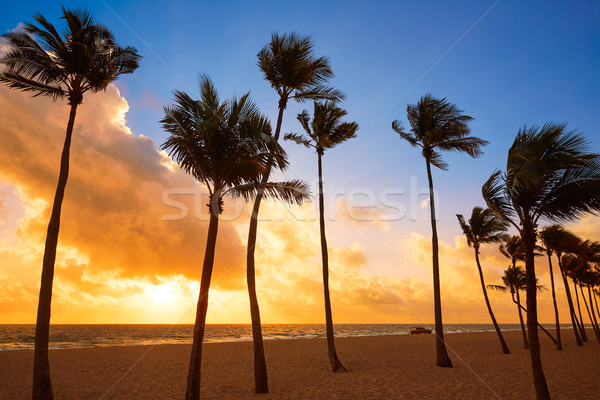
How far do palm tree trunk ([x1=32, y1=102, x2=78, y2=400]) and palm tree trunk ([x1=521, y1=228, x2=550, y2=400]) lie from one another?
1159 centimetres

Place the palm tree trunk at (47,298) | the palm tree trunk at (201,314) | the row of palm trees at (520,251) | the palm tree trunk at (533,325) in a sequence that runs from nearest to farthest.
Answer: the palm tree trunk at (533,325) < the palm tree trunk at (47,298) < the palm tree trunk at (201,314) < the row of palm trees at (520,251)

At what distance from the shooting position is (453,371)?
1633 centimetres

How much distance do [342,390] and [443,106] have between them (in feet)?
47.5

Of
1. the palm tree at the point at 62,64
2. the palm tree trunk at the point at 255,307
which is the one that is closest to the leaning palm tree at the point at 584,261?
the palm tree trunk at the point at 255,307

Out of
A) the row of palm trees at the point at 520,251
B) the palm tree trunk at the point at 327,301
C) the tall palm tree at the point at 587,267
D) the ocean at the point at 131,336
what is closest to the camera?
the palm tree trunk at the point at 327,301

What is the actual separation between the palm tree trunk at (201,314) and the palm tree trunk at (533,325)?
322 inches

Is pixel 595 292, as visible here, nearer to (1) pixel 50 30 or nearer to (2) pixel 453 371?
(2) pixel 453 371

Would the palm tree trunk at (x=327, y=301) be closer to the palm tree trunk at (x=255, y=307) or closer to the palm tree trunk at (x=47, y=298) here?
the palm tree trunk at (x=255, y=307)

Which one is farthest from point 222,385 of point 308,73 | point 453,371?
point 308,73

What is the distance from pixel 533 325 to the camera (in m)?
8.42

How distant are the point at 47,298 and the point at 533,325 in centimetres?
1234

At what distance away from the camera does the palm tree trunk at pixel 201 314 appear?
31.2ft

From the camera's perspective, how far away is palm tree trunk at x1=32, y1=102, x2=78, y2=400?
8836mm

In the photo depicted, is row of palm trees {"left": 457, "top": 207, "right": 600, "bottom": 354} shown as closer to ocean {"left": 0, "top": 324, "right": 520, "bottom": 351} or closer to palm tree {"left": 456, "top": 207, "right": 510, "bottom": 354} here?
palm tree {"left": 456, "top": 207, "right": 510, "bottom": 354}
